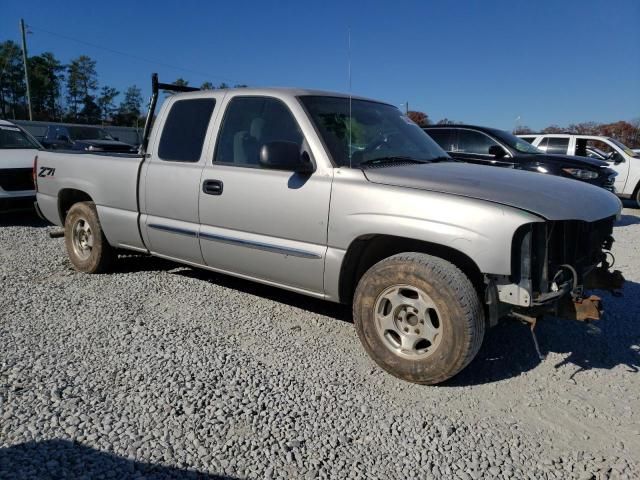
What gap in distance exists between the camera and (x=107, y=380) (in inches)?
123

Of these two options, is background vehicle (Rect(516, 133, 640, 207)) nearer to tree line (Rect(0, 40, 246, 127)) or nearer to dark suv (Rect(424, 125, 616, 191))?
dark suv (Rect(424, 125, 616, 191))

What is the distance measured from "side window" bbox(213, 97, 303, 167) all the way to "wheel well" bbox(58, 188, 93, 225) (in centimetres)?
221

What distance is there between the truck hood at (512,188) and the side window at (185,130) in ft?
5.53

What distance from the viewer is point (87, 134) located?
58.3 feet

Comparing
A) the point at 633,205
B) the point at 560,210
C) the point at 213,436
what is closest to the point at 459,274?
the point at 560,210

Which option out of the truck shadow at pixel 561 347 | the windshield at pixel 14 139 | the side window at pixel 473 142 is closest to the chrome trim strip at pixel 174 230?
the truck shadow at pixel 561 347

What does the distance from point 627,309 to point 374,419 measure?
3161 millimetres

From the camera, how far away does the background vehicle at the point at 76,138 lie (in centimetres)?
1546

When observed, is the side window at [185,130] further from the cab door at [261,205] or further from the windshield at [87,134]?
the windshield at [87,134]

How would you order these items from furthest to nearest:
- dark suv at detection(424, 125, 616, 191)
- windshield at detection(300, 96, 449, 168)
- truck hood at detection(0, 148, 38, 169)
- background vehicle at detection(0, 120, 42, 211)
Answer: dark suv at detection(424, 125, 616, 191)
truck hood at detection(0, 148, 38, 169)
background vehicle at detection(0, 120, 42, 211)
windshield at detection(300, 96, 449, 168)

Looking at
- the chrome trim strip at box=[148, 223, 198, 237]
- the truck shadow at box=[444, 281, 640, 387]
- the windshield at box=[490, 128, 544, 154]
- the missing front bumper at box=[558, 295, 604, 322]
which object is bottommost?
the truck shadow at box=[444, 281, 640, 387]

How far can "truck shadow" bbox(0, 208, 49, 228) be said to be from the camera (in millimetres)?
8445

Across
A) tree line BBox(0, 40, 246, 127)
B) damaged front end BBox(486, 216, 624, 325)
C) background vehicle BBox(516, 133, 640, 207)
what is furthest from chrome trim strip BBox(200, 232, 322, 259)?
tree line BBox(0, 40, 246, 127)

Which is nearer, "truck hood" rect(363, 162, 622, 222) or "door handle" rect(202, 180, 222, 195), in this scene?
"truck hood" rect(363, 162, 622, 222)
